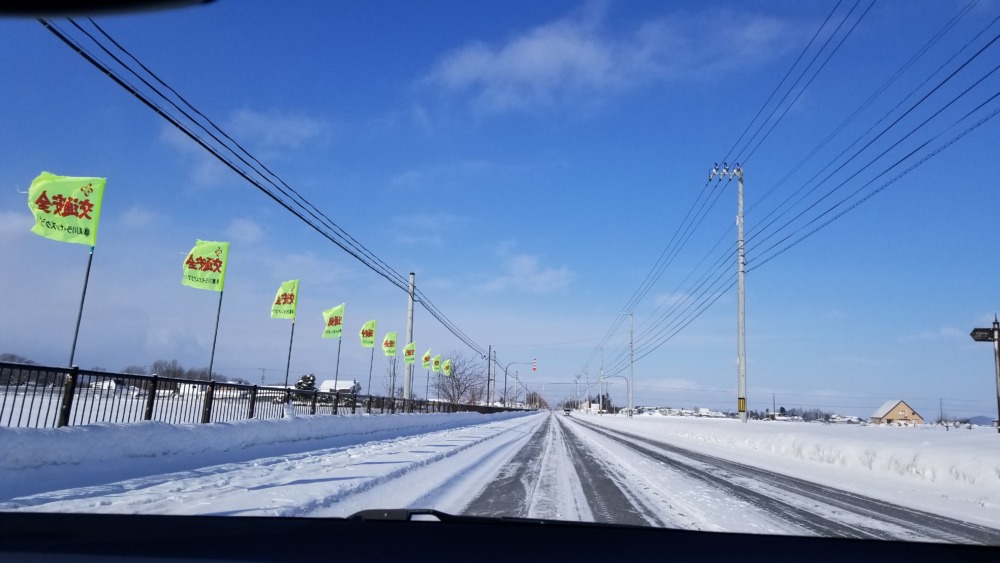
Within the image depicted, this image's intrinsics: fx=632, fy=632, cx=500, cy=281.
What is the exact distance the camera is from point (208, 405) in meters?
15.0

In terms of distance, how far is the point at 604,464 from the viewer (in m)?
14.8

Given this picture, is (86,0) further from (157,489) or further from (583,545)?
(157,489)

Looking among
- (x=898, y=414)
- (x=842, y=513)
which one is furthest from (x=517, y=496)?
(x=898, y=414)

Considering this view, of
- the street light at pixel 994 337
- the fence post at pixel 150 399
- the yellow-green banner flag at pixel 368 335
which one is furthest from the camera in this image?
the yellow-green banner flag at pixel 368 335

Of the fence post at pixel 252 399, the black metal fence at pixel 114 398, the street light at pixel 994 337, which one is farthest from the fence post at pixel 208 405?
the street light at pixel 994 337

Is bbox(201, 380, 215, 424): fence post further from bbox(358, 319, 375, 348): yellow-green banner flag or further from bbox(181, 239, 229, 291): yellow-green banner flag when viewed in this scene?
bbox(358, 319, 375, 348): yellow-green banner flag

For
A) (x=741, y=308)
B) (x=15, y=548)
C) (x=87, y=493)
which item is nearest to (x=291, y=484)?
(x=87, y=493)

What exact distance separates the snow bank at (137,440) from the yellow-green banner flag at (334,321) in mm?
10709

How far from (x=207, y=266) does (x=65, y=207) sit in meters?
6.58

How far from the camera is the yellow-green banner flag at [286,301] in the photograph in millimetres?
24250

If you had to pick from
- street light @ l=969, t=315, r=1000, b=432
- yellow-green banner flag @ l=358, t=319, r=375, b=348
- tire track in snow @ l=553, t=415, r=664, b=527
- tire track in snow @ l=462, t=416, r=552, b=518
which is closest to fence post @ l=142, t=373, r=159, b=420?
tire track in snow @ l=462, t=416, r=552, b=518

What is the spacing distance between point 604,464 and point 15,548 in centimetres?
1292

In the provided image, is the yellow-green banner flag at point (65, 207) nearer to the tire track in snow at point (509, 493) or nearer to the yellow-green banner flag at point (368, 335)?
the tire track in snow at point (509, 493)

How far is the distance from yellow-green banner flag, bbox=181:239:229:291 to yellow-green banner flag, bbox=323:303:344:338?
480 inches
